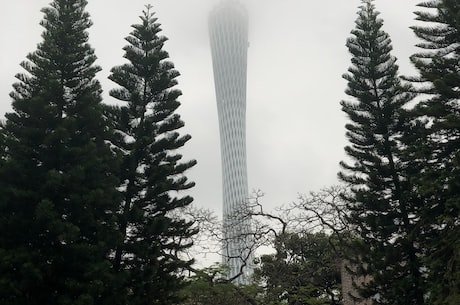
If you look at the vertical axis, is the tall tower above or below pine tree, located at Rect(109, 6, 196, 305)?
above

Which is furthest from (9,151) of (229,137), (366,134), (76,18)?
(229,137)

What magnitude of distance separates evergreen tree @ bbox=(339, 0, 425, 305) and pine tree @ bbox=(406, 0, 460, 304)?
2.39 feet

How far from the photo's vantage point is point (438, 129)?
1459 cm

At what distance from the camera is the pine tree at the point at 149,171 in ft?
50.2

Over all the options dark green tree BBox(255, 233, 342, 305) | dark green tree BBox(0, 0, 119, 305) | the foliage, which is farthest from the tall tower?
dark green tree BBox(0, 0, 119, 305)

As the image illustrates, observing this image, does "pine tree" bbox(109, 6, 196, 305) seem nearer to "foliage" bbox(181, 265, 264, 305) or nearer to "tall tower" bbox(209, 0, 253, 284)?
"foliage" bbox(181, 265, 264, 305)

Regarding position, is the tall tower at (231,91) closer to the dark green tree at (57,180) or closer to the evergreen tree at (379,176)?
the evergreen tree at (379,176)

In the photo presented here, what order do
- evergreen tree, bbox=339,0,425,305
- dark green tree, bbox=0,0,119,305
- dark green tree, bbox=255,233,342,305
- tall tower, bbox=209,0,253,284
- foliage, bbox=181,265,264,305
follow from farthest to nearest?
tall tower, bbox=209,0,253,284 → dark green tree, bbox=255,233,342,305 → foliage, bbox=181,265,264,305 → evergreen tree, bbox=339,0,425,305 → dark green tree, bbox=0,0,119,305

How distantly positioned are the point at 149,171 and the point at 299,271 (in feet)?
28.8

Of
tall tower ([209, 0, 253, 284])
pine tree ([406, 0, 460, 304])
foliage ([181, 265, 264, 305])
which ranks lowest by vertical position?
foliage ([181, 265, 264, 305])

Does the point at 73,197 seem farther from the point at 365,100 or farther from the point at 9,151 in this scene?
the point at 365,100

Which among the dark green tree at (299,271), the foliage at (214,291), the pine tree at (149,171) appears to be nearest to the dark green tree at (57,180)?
the pine tree at (149,171)

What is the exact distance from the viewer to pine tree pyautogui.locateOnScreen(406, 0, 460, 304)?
13.7 m

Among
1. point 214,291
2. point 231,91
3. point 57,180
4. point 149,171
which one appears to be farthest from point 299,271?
point 231,91
